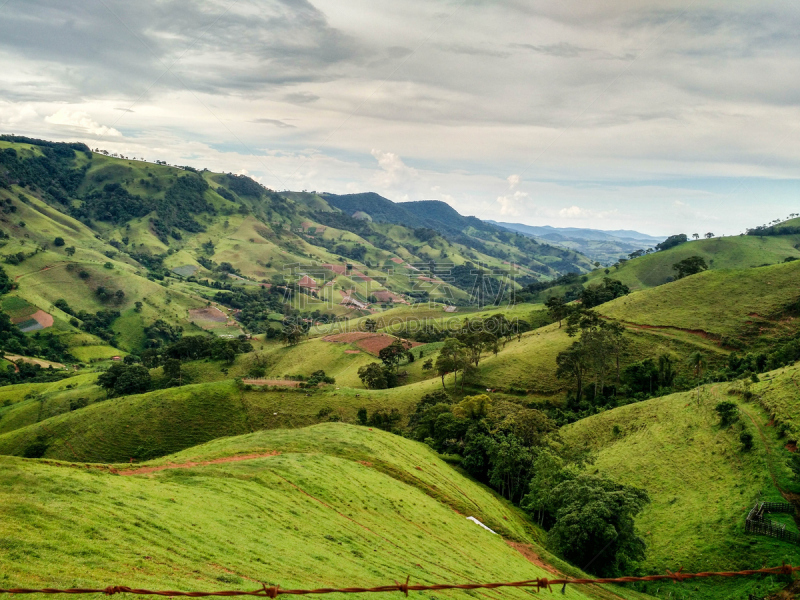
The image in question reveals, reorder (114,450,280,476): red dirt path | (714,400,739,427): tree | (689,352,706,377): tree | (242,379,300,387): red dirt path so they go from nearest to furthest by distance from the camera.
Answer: (114,450,280,476): red dirt path < (714,400,739,427): tree < (689,352,706,377): tree < (242,379,300,387): red dirt path

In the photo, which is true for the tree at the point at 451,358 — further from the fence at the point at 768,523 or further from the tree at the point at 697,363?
the fence at the point at 768,523

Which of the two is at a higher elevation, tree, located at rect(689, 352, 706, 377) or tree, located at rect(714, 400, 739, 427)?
tree, located at rect(689, 352, 706, 377)

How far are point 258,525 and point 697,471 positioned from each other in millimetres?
43750

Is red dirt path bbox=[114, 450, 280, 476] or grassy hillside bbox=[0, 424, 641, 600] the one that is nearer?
grassy hillside bbox=[0, 424, 641, 600]

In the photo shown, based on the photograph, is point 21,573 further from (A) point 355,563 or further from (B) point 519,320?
(B) point 519,320

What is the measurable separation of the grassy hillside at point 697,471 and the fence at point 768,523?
570 millimetres

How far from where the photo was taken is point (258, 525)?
2408 cm

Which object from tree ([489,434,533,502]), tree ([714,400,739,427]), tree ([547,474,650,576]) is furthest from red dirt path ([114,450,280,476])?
tree ([714,400,739,427])

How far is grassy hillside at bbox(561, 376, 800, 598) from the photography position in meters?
33.7

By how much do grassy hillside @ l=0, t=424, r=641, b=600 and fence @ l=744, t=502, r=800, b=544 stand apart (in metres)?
14.1

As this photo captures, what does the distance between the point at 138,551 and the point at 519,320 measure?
118596mm

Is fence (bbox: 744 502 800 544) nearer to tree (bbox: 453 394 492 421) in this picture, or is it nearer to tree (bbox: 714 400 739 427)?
tree (bbox: 714 400 739 427)

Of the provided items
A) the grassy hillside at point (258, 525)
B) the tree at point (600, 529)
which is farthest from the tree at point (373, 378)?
the tree at point (600, 529)

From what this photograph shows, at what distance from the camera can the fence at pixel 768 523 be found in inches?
1270
